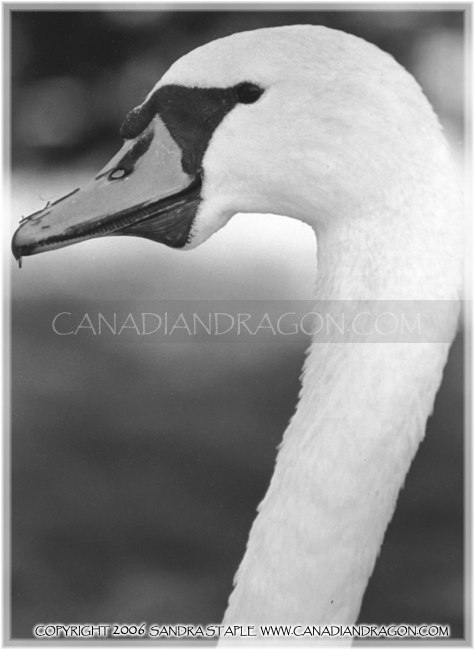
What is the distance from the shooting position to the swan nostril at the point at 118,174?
1044mm

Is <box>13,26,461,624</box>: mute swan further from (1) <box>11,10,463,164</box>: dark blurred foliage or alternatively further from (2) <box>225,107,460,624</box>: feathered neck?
(1) <box>11,10,463,164</box>: dark blurred foliage

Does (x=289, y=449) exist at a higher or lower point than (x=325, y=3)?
lower

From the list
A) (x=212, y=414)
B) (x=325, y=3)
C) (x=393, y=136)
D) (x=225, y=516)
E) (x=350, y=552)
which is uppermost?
(x=325, y=3)

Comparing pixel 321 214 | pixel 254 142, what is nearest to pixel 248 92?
pixel 254 142

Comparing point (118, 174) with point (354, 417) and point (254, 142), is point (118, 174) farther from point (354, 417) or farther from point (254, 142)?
point (354, 417)

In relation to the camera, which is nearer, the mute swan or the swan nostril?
the mute swan

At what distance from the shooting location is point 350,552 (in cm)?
99

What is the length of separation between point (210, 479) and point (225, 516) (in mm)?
76

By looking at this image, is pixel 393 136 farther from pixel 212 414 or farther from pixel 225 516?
pixel 225 516

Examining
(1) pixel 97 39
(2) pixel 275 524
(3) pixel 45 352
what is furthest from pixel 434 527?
(1) pixel 97 39

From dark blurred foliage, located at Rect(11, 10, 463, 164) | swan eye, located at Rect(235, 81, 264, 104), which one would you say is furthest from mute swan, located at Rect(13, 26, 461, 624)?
dark blurred foliage, located at Rect(11, 10, 463, 164)

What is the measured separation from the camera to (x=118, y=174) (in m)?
1.05

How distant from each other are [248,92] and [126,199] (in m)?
0.21

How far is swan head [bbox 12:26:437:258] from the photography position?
3.00ft
